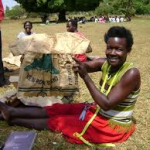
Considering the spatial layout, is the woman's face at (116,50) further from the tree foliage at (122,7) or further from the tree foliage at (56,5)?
the tree foliage at (122,7)

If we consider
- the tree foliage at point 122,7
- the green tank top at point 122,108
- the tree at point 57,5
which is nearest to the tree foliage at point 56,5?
the tree at point 57,5

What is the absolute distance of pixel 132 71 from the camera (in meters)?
3.32

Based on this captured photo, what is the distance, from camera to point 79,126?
356cm

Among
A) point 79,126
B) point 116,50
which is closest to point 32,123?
point 79,126

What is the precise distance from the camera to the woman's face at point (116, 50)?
131 inches

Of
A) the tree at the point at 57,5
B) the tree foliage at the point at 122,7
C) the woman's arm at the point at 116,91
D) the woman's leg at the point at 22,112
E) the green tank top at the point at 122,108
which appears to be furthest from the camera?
the tree foliage at the point at 122,7

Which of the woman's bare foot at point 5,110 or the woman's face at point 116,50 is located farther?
the woman's bare foot at point 5,110

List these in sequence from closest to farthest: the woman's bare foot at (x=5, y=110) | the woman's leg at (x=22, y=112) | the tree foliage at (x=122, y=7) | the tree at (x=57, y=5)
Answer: the woman's leg at (x=22, y=112), the woman's bare foot at (x=5, y=110), the tree at (x=57, y=5), the tree foliage at (x=122, y=7)

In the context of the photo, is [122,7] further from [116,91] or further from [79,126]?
[116,91]

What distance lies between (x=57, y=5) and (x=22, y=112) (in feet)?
116

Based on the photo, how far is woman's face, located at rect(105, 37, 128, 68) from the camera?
10.9ft

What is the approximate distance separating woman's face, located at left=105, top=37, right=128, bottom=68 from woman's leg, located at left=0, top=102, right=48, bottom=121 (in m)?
1.06

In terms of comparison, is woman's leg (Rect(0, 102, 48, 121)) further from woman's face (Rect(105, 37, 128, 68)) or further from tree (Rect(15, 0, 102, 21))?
tree (Rect(15, 0, 102, 21))

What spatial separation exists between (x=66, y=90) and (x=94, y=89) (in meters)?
0.94
